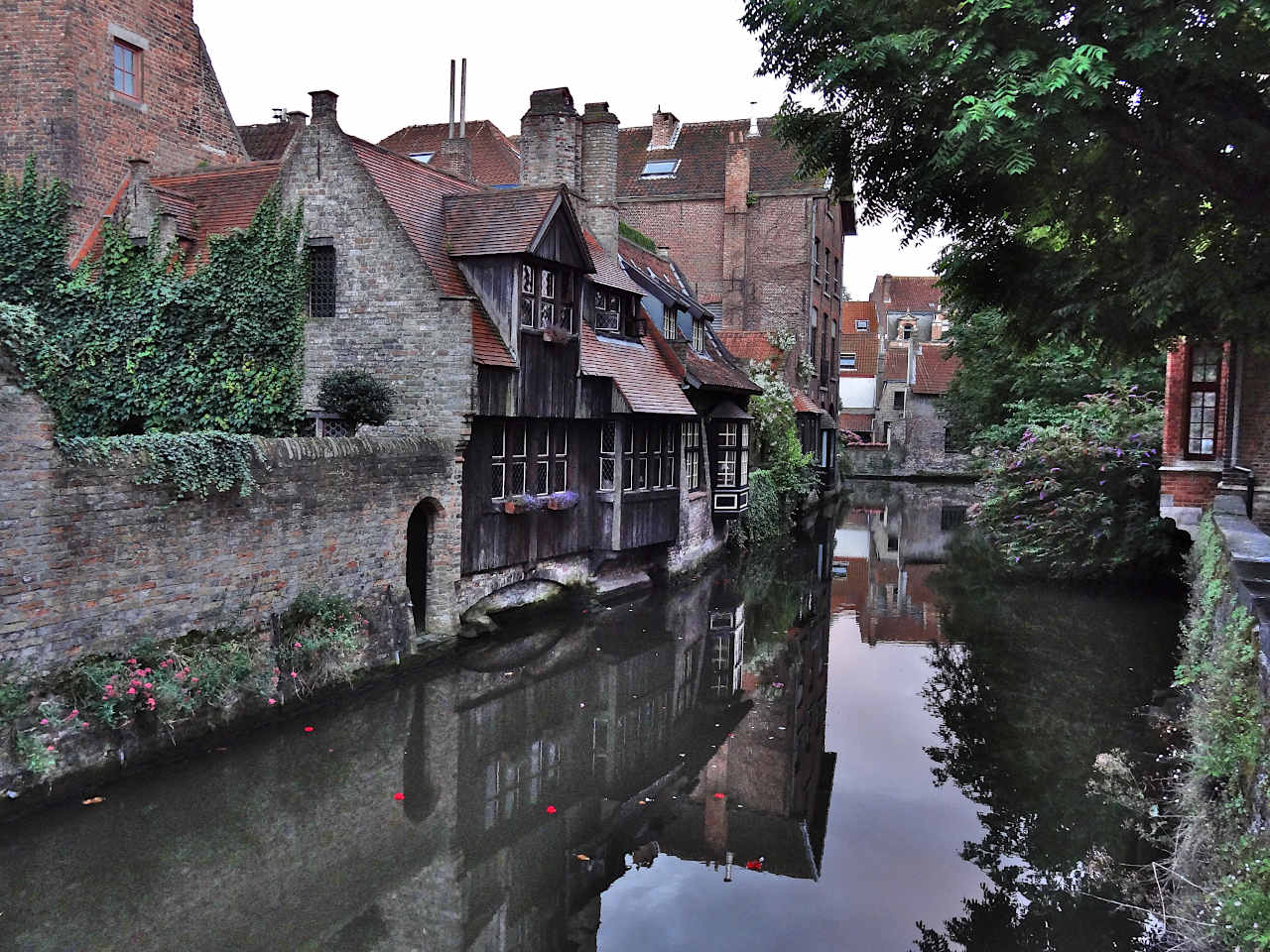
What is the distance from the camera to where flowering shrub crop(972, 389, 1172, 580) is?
65.9 ft

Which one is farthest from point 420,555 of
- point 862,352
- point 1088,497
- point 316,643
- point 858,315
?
point 858,315

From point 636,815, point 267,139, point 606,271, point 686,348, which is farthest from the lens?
point 267,139

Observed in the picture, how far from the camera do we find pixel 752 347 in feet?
111

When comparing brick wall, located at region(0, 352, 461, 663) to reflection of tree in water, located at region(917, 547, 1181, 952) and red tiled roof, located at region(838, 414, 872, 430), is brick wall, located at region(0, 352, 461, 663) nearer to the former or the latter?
reflection of tree in water, located at region(917, 547, 1181, 952)

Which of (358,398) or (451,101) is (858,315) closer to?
(451,101)

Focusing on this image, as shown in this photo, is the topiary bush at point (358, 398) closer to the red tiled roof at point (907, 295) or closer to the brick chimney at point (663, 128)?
the brick chimney at point (663, 128)

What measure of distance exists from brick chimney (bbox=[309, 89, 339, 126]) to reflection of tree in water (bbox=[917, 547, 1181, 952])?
12718mm

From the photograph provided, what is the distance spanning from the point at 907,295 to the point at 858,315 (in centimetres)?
593

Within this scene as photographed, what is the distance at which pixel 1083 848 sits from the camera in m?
8.30

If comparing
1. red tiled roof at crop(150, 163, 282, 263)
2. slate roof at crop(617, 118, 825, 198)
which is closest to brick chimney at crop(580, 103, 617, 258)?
red tiled roof at crop(150, 163, 282, 263)

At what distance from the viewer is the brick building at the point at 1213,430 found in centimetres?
1598

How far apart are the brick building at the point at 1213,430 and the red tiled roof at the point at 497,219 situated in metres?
11.0

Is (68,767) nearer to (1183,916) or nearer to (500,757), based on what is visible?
(500,757)

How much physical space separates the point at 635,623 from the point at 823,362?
91.1 ft
